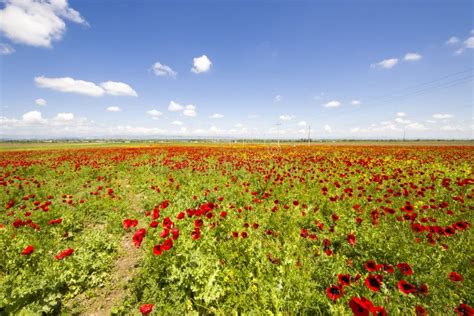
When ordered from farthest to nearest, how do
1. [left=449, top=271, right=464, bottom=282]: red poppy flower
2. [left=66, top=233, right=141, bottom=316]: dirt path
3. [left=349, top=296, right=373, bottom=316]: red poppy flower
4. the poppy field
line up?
[left=66, top=233, right=141, bottom=316]: dirt path, the poppy field, [left=449, top=271, right=464, bottom=282]: red poppy flower, [left=349, top=296, right=373, bottom=316]: red poppy flower

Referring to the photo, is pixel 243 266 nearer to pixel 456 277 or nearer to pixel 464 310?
pixel 464 310

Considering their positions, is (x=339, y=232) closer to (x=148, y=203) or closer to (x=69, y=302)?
(x=69, y=302)

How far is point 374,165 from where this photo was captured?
12039 millimetres

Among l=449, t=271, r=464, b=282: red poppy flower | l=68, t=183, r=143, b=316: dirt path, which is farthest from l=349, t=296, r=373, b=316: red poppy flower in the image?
l=68, t=183, r=143, b=316: dirt path

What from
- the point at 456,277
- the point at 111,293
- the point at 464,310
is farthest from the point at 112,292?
the point at 456,277

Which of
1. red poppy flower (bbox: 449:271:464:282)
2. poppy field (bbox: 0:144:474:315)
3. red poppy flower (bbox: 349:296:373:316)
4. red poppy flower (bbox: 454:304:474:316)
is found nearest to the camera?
red poppy flower (bbox: 349:296:373:316)

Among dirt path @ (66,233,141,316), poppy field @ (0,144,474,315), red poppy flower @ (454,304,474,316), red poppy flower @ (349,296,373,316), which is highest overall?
red poppy flower @ (349,296,373,316)

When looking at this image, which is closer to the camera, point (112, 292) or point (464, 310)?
point (464, 310)

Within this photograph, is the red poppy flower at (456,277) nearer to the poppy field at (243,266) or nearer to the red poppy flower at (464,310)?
the poppy field at (243,266)

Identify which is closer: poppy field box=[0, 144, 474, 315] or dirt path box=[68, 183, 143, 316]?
poppy field box=[0, 144, 474, 315]

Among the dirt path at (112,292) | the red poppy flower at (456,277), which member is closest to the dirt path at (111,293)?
the dirt path at (112,292)

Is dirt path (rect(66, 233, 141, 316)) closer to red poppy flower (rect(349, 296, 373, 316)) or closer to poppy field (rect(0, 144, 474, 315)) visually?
poppy field (rect(0, 144, 474, 315))

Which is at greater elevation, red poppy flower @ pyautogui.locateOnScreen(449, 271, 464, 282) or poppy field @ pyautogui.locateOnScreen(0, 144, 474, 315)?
red poppy flower @ pyautogui.locateOnScreen(449, 271, 464, 282)

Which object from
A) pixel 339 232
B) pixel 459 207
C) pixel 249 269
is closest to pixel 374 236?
pixel 339 232
